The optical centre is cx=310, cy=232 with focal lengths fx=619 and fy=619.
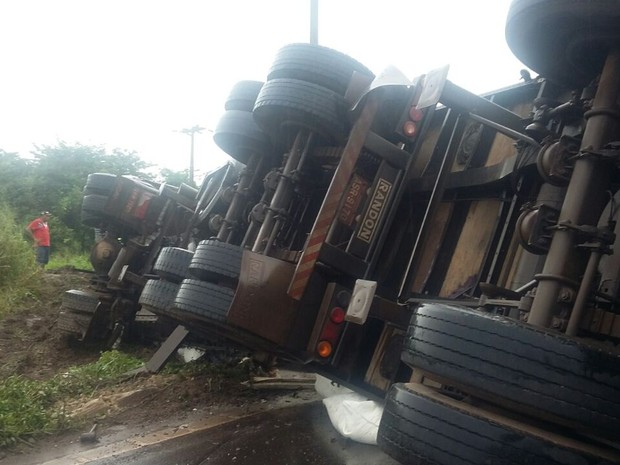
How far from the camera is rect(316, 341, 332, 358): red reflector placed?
10.7 ft

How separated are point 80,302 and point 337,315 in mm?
5032

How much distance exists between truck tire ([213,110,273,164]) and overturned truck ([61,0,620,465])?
16 mm

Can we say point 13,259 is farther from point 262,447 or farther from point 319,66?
point 319,66

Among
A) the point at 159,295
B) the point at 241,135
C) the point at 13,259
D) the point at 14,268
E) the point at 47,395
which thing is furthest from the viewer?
the point at 13,259

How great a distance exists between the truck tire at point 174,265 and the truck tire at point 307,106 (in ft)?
5.17

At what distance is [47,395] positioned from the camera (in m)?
4.75

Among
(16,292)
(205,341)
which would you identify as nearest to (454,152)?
(205,341)

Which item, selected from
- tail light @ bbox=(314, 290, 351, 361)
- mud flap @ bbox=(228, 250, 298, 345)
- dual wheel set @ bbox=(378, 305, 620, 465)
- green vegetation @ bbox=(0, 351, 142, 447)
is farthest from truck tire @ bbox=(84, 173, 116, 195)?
dual wheel set @ bbox=(378, 305, 620, 465)

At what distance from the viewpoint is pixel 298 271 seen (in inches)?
128

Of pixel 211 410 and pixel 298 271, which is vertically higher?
pixel 298 271

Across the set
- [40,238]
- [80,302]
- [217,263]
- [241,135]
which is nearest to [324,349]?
[217,263]

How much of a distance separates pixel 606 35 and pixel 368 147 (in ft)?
4.93

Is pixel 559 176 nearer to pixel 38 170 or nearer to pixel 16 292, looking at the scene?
pixel 16 292

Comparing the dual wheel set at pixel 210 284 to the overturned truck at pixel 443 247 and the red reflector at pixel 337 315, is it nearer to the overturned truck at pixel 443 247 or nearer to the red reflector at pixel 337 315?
the overturned truck at pixel 443 247
